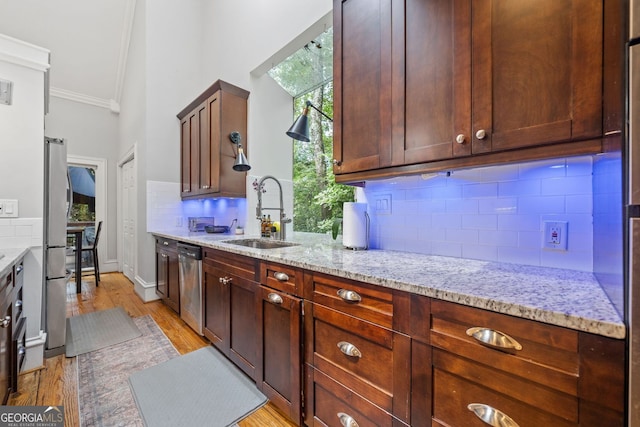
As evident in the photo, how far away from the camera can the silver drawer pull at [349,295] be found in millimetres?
1123

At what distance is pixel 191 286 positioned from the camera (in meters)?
2.53

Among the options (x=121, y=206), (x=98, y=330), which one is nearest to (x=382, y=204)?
(x=98, y=330)

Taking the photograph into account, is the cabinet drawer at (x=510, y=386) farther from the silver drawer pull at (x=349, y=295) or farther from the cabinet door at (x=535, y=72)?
the cabinet door at (x=535, y=72)

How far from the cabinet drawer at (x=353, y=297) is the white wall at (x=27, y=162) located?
2180 millimetres

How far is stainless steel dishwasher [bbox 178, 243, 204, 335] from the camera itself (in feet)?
7.82

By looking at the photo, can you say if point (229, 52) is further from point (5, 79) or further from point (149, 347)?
point (149, 347)

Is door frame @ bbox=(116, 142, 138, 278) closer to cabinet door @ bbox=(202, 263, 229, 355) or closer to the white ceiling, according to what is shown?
the white ceiling

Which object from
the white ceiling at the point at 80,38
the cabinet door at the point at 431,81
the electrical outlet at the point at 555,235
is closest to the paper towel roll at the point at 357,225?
the cabinet door at the point at 431,81

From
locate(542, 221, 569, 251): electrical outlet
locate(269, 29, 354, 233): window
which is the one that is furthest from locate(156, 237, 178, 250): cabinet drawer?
locate(542, 221, 569, 251): electrical outlet

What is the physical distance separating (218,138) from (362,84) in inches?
78.5

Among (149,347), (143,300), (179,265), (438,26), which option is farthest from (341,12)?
(143,300)

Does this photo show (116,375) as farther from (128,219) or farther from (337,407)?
(128,219)

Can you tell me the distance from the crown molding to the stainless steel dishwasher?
4.43m

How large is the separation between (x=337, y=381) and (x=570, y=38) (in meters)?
1.56
